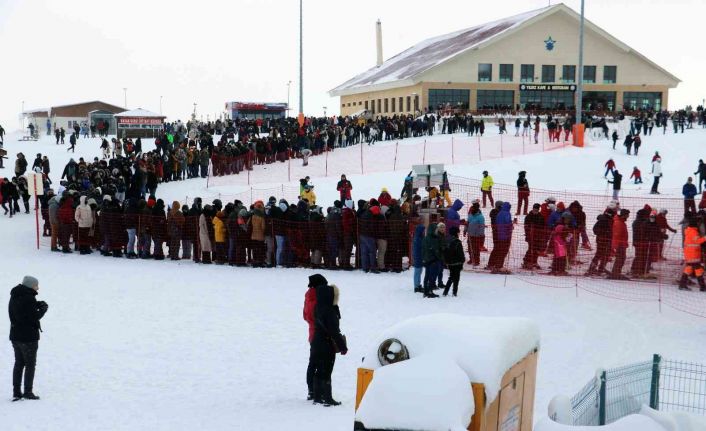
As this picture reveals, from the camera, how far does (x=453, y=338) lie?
16.9ft

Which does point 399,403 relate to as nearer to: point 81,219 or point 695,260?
point 695,260

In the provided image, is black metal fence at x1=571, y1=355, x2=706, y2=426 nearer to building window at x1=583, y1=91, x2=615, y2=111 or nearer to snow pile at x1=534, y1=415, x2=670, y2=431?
snow pile at x1=534, y1=415, x2=670, y2=431

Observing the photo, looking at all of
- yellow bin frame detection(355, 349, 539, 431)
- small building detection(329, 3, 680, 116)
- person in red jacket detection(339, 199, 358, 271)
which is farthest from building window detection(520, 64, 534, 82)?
yellow bin frame detection(355, 349, 539, 431)

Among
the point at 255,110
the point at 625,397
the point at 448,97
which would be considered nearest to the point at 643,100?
the point at 448,97

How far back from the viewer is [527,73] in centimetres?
5516

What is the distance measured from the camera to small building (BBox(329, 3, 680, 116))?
53.9 meters

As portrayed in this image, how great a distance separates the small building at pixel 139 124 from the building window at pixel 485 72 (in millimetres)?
21159

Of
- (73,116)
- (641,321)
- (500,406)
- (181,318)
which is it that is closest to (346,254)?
(181,318)

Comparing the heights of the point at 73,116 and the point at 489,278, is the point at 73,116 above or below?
above

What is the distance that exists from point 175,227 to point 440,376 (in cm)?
1507

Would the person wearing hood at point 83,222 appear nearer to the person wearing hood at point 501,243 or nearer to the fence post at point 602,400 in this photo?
the person wearing hood at point 501,243

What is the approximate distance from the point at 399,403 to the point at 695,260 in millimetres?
11862

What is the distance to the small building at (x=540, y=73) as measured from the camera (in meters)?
53.9

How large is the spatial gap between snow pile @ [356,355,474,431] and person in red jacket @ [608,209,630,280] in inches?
480
